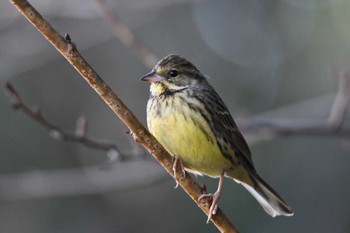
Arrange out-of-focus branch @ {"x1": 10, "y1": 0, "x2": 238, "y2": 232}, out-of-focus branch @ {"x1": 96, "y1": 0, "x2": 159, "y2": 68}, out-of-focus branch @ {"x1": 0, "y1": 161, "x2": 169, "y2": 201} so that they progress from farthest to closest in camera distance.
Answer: out-of-focus branch @ {"x1": 0, "y1": 161, "x2": 169, "y2": 201} → out-of-focus branch @ {"x1": 96, "y1": 0, "x2": 159, "y2": 68} → out-of-focus branch @ {"x1": 10, "y1": 0, "x2": 238, "y2": 232}

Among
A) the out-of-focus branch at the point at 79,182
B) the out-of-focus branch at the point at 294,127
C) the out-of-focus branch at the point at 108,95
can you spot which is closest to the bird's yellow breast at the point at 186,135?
the out-of-focus branch at the point at 108,95

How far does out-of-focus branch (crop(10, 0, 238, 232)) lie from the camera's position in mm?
3000

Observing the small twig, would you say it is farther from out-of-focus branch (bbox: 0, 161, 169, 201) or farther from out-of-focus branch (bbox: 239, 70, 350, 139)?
out-of-focus branch (bbox: 239, 70, 350, 139)

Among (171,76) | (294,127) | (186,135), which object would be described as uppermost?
(171,76)

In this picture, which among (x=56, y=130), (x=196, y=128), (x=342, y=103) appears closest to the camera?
(x=56, y=130)

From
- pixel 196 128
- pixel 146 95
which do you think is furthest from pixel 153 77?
pixel 146 95

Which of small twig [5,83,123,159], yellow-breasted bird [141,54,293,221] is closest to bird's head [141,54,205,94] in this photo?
yellow-breasted bird [141,54,293,221]

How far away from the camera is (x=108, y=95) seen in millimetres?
3143

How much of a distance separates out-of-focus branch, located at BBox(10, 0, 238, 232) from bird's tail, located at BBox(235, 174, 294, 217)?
1.21m

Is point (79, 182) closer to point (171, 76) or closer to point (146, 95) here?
point (171, 76)

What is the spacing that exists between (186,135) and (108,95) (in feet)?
3.72

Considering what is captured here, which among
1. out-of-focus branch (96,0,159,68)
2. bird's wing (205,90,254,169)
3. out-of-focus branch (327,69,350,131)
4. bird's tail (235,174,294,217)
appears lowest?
bird's tail (235,174,294,217)

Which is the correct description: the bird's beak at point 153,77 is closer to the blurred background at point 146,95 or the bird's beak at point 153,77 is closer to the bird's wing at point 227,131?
the bird's wing at point 227,131

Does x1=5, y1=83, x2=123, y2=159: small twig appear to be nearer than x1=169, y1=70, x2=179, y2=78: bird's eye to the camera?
Yes
